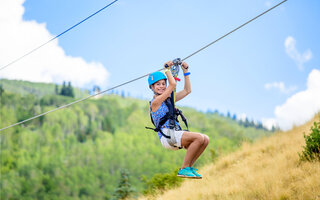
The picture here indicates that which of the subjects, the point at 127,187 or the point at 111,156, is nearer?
the point at 127,187

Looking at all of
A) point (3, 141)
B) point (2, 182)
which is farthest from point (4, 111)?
point (2, 182)

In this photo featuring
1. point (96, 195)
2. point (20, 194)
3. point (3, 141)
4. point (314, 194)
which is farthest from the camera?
point (3, 141)

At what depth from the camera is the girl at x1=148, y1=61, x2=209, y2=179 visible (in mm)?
5551

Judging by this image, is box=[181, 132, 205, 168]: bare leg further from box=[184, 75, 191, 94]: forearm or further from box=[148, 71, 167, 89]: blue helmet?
box=[184, 75, 191, 94]: forearm

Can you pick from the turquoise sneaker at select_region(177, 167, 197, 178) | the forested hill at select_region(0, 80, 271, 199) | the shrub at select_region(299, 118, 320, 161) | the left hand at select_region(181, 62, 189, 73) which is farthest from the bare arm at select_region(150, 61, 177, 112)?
the forested hill at select_region(0, 80, 271, 199)

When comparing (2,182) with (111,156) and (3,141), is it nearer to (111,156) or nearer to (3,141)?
(3,141)

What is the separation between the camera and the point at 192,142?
560 centimetres

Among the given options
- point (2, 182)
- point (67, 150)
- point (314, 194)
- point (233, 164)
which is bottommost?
point (314, 194)

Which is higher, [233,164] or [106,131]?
[106,131]

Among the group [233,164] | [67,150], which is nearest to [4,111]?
[67,150]

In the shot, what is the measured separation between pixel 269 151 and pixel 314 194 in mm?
6495

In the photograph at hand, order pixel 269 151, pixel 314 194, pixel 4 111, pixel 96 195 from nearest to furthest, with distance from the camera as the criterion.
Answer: pixel 314 194 < pixel 269 151 < pixel 96 195 < pixel 4 111

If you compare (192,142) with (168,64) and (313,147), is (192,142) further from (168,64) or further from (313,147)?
(313,147)

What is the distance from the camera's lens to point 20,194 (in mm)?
114875
